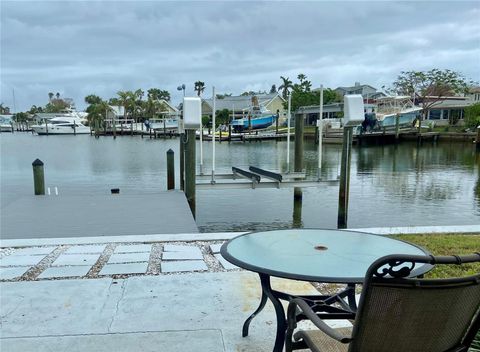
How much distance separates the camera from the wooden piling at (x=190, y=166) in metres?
7.29

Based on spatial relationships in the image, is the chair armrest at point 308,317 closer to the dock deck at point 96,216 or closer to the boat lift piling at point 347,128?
the dock deck at point 96,216

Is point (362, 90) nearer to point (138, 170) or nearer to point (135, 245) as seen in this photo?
point (138, 170)

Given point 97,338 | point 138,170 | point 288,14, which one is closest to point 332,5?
point 288,14

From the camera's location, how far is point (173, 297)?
2.98 metres

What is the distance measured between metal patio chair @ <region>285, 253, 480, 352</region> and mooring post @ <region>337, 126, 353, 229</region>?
Result: 5917mm

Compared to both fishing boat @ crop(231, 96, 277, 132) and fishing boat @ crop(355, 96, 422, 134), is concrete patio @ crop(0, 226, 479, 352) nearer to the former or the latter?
fishing boat @ crop(355, 96, 422, 134)

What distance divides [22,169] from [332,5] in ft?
47.9

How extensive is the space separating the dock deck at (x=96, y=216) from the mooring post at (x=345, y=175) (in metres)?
2.84

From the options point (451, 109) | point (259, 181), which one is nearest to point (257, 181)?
point (259, 181)

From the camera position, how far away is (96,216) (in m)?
6.46

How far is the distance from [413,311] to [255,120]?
48.5 m

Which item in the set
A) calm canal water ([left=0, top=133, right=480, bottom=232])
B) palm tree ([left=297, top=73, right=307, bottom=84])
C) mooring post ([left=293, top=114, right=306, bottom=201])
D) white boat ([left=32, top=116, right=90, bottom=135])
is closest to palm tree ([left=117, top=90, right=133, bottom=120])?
white boat ([left=32, top=116, right=90, bottom=135])

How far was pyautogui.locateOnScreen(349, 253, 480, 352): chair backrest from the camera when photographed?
127cm

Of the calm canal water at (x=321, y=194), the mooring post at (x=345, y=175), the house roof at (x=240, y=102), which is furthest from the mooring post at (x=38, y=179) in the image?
the house roof at (x=240, y=102)
